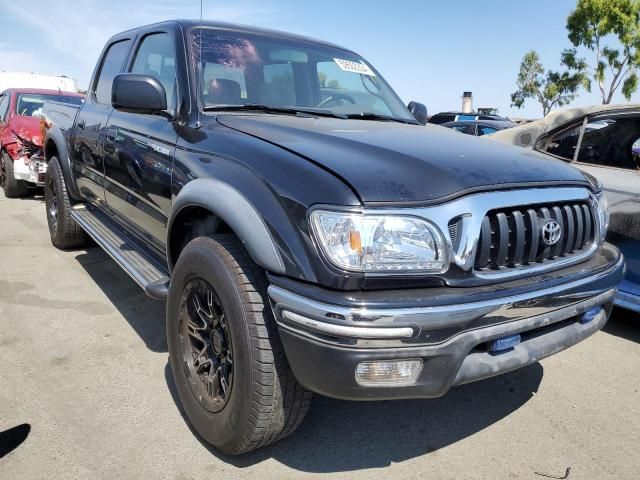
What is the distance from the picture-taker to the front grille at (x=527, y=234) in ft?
6.32

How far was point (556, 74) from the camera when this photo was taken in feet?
92.6

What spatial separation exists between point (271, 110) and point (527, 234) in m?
1.47

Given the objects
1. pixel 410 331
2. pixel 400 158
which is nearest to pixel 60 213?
pixel 400 158

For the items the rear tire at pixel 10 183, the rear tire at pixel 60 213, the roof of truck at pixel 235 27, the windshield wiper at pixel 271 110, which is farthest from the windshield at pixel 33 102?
the windshield wiper at pixel 271 110

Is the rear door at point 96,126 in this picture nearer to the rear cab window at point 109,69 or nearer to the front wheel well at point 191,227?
the rear cab window at point 109,69

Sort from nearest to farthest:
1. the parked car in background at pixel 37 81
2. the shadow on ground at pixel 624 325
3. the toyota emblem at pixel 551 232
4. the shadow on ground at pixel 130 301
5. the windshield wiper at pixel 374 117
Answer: the toyota emblem at pixel 551 232 < the windshield wiper at pixel 374 117 < the shadow on ground at pixel 130 301 < the shadow on ground at pixel 624 325 < the parked car in background at pixel 37 81

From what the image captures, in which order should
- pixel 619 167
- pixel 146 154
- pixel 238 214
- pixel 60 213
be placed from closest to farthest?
pixel 238 214, pixel 146 154, pixel 619 167, pixel 60 213

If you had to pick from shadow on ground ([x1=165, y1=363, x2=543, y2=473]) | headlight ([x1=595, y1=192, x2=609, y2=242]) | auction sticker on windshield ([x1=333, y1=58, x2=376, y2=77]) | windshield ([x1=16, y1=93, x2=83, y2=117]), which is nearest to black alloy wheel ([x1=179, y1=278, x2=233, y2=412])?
shadow on ground ([x1=165, y1=363, x2=543, y2=473])

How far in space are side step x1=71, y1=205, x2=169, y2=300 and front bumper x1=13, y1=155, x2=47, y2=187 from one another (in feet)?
12.3

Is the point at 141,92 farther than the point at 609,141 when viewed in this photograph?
No

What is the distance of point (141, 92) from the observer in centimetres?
267

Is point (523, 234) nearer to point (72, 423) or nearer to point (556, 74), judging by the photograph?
point (72, 423)

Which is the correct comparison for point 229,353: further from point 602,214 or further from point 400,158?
point 602,214

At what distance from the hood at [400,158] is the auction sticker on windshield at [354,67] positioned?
3.02 feet
